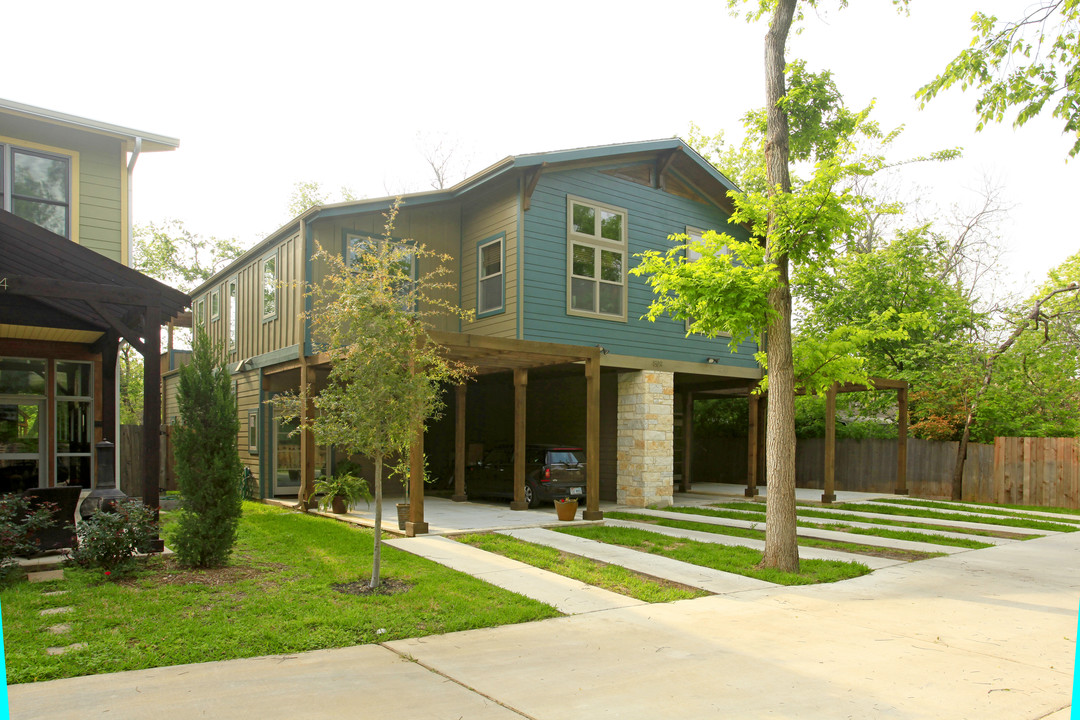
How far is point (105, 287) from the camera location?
326 inches

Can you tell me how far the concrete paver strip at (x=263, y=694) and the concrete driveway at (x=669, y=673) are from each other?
0.05 ft

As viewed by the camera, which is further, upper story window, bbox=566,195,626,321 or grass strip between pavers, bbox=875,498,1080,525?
grass strip between pavers, bbox=875,498,1080,525

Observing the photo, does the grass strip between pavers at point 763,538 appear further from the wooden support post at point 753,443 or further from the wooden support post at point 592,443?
the wooden support post at point 753,443

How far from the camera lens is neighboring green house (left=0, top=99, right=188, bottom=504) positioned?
36.6 ft

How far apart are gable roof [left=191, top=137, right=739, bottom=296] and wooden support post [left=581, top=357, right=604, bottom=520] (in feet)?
12.7

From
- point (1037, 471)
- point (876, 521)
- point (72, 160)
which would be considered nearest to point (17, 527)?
point (72, 160)

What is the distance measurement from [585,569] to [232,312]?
13373mm

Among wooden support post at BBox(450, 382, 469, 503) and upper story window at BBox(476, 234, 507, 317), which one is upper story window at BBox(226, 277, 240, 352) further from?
upper story window at BBox(476, 234, 507, 317)

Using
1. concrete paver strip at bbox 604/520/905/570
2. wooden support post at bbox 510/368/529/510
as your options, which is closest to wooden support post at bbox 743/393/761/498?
concrete paver strip at bbox 604/520/905/570

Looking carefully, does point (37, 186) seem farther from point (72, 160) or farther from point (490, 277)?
point (490, 277)

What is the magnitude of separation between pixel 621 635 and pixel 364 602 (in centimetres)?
238

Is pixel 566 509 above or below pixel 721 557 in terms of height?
above

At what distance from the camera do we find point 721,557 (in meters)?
9.68

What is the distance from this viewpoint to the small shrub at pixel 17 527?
7.17 m
